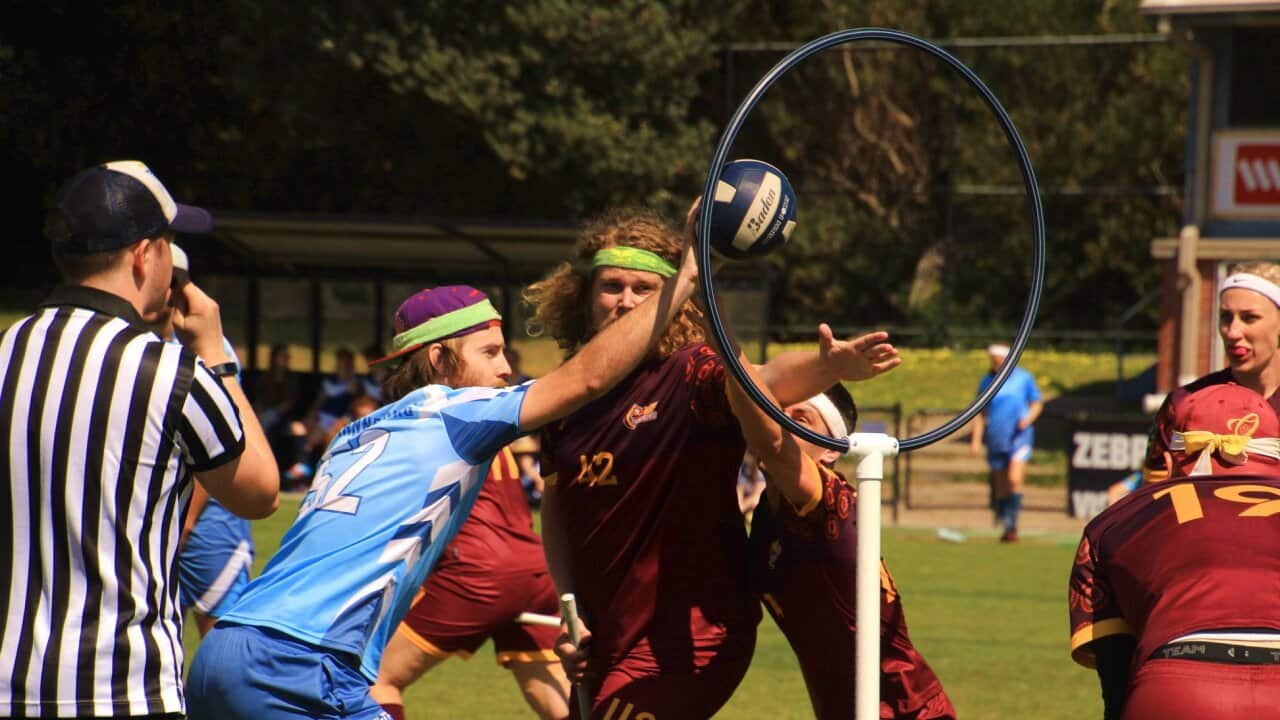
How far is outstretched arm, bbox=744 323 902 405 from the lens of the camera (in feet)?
12.0

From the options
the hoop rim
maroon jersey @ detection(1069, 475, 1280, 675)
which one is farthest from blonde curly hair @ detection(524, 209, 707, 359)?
maroon jersey @ detection(1069, 475, 1280, 675)

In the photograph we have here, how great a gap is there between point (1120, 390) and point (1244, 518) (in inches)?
876

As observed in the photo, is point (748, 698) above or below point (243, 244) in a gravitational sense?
below

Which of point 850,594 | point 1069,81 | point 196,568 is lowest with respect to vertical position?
point 196,568

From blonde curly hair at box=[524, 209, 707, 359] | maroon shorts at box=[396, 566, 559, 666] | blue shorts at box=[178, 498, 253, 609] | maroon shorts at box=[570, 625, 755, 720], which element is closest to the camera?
maroon shorts at box=[570, 625, 755, 720]

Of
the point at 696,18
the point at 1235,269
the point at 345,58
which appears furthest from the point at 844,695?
the point at 696,18

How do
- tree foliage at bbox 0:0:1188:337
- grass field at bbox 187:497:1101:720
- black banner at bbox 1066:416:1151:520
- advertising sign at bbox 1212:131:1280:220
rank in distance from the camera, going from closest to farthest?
1. grass field at bbox 187:497:1101:720
2. black banner at bbox 1066:416:1151:520
3. advertising sign at bbox 1212:131:1280:220
4. tree foliage at bbox 0:0:1188:337

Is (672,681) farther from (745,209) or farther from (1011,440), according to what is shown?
(1011,440)

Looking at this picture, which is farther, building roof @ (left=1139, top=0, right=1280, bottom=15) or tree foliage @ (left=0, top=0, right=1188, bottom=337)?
tree foliage @ (left=0, top=0, right=1188, bottom=337)

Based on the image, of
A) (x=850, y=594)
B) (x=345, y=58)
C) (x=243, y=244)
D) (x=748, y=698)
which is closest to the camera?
(x=850, y=594)

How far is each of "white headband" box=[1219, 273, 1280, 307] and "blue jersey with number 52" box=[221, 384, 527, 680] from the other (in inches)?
118

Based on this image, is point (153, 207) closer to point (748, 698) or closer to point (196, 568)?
point (196, 568)

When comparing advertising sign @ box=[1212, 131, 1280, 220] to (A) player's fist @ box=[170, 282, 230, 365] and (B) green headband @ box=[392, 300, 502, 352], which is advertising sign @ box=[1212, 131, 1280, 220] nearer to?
(B) green headband @ box=[392, 300, 502, 352]

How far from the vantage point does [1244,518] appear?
362cm
